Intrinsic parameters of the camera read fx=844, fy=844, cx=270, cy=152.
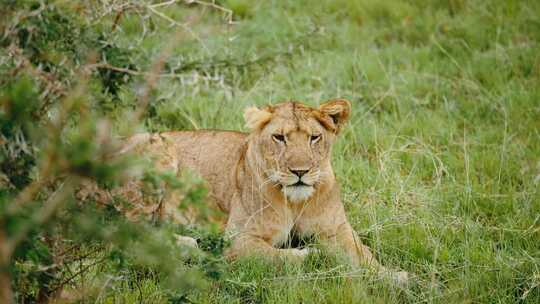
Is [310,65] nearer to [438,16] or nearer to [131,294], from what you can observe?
[438,16]

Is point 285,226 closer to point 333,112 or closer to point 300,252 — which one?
point 300,252

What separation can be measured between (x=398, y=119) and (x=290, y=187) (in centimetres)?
256

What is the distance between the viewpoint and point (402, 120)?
7312mm

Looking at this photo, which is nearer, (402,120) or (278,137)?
(278,137)

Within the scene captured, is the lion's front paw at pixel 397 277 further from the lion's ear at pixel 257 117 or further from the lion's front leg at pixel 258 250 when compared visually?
the lion's ear at pixel 257 117

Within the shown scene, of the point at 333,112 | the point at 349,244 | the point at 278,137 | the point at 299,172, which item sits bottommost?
the point at 349,244

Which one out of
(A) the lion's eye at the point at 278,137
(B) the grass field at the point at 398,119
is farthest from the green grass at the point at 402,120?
(A) the lion's eye at the point at 278,137

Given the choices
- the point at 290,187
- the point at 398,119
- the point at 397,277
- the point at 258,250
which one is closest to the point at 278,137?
the point at 290,187

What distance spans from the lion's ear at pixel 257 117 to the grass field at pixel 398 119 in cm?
31

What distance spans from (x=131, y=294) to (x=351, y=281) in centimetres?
119

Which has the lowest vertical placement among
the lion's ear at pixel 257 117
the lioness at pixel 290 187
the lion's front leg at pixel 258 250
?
the lion's front leg at pixel 258 250

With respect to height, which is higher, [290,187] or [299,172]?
[299,172]

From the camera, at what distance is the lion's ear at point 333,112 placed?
535 centimetres

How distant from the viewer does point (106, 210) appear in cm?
375
